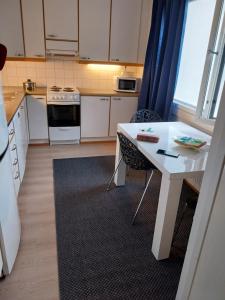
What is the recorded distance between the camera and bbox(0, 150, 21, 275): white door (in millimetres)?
1403

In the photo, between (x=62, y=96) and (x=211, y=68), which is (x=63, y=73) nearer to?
(x=62, y=96)

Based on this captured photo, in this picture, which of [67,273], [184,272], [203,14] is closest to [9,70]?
[203,14]

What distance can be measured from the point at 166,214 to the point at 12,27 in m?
3.19

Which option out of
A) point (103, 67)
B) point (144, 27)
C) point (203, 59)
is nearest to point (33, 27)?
point (103, 67)

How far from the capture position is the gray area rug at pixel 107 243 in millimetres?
1520

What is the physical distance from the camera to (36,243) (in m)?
1.84

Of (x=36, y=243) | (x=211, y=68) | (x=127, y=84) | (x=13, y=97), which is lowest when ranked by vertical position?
(x=36, y=243)

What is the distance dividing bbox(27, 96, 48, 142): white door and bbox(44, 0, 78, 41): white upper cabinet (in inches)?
36.6

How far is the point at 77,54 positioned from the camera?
354cm

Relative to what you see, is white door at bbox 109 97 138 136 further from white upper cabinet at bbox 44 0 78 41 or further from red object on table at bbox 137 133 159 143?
red object on table at bbox 137 133 159 143

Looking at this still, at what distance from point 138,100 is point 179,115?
918 mm

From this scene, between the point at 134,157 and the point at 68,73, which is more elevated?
the point at 68,73

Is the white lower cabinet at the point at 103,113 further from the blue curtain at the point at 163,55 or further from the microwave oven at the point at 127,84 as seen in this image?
the blue curtain at the point at 163,55

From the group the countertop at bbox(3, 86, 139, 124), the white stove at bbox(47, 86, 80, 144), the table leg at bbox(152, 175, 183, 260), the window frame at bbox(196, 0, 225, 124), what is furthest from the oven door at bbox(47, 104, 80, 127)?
the table leg at bbox(152, 175, 183, 260)
